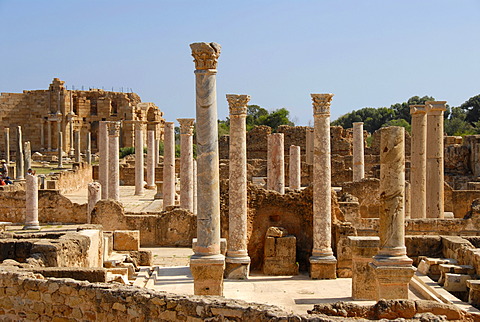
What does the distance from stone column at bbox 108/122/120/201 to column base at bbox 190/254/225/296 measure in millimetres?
13766

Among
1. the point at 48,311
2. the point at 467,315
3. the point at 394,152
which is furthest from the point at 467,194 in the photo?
the point at 48,311

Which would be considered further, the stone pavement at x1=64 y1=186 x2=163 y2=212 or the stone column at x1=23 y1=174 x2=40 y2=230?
the stone pavement at x1=64 y1=186 x2=163 y2=212

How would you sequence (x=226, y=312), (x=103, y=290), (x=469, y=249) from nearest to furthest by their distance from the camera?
(x=226, y=312) < (x=103, y=290) < (x=469, y=249)

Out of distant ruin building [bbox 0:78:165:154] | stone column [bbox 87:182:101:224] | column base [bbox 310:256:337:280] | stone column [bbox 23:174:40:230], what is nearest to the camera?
column base [bbox 310:256:337:280]

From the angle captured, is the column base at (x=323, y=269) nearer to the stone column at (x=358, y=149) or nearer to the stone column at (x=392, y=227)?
the stone column at (x=392, y=227)

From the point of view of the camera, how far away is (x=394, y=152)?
1162 cm

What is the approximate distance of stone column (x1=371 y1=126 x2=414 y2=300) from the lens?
11.3 metres

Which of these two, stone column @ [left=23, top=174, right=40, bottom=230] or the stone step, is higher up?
stone column @ [left=23, top=174, right=40, bottom=230]

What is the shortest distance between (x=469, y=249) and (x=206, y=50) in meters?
6.44

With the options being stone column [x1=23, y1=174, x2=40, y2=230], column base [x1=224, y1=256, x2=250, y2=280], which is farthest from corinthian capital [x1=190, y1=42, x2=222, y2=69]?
stone column [x1=23, y1=174, x2=40, y2=230]

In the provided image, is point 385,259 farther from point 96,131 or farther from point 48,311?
point 96,131

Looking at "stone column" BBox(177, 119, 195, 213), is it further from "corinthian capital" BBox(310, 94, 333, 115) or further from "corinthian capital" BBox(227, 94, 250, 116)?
"corinthian capital" BBox(227, 94, 250, 116)

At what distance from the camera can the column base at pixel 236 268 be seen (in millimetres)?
14516

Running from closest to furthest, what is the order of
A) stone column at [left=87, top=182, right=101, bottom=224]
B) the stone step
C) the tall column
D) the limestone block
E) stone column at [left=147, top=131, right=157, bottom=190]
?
the stone step, the limestone block, the tall column, stone column at [left=87, top=182, right=101, bottom=224], stone column at [left=147, top=131, right=157, bottom=190]
